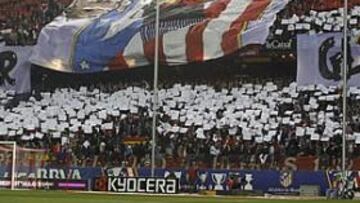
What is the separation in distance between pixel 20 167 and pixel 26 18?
274 inches

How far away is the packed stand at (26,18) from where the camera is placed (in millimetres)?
31812

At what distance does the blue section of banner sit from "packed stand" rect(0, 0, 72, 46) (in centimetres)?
156

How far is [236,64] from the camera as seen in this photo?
28578 millimetres

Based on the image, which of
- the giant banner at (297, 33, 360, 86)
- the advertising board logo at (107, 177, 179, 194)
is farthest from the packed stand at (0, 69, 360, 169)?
the advertising board logo at (107, 177, 179, 194)

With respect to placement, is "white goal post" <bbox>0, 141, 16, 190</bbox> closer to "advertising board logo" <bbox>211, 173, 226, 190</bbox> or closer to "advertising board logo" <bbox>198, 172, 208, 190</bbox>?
"advertising board logo" <bbox>198, 172, 208, 190</bbox>

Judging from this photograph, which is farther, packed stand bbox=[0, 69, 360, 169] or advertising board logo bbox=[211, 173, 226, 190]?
advertising board logo bbox=[211, 173, 226, 190]

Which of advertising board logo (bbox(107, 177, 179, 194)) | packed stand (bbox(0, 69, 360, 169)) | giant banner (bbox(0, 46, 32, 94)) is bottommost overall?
advertising board logo (bbox(107, 177, 179, 194))

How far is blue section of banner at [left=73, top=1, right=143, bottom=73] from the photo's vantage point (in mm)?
30500

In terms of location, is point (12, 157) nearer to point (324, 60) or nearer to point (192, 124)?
point (192, 124)

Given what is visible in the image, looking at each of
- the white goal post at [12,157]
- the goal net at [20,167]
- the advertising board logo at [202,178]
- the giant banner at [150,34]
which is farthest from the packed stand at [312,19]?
the white goal post at [12,157]

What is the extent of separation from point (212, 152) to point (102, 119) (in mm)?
4325

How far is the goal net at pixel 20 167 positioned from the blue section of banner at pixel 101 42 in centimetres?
370

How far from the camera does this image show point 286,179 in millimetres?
26469

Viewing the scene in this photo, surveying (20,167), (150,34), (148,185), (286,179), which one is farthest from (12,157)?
(286,179)
